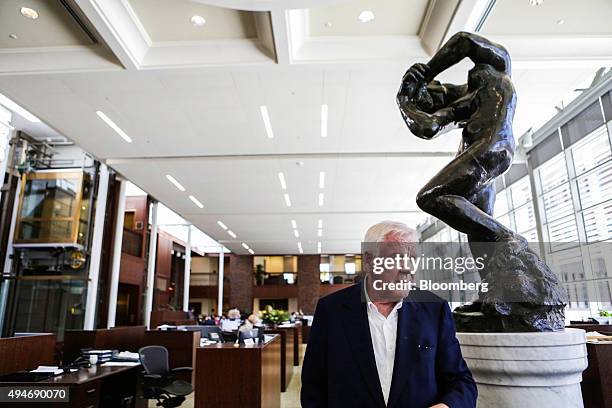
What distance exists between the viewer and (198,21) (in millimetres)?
5477

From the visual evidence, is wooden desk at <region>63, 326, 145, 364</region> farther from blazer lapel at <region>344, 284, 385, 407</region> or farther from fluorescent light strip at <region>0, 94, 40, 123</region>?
blazer lapel at <region>344, 284, 385, 407</region>

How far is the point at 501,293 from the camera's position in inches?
71.4

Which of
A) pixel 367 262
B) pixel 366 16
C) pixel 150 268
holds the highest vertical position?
pixel 366 16

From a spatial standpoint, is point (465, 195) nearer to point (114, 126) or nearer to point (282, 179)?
point (114, 126)

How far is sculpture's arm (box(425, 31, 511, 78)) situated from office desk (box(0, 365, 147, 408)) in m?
3.58

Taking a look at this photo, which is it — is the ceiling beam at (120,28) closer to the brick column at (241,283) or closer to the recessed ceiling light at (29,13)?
the recessed ceiling light at (29,13)

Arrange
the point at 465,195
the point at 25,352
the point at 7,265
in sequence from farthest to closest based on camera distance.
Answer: the point at 7,265, the point at 25,352, the point at 465,195

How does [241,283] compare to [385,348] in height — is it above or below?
above

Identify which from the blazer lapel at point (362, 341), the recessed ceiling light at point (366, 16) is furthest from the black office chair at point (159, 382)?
the recessed ceiling light at point (366, 16)

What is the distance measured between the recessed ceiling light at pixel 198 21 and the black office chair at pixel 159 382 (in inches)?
162

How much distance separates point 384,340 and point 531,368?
0.69 metres

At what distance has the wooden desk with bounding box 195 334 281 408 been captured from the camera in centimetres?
404

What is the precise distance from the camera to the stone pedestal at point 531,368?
5.35ft

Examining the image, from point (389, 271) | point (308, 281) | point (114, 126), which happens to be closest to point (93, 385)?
point (389, 271)
